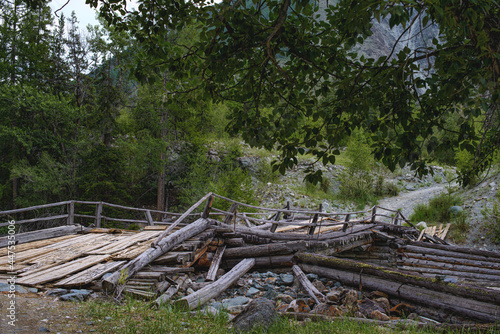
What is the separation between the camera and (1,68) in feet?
63.1

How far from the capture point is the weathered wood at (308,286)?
5887 millimetres

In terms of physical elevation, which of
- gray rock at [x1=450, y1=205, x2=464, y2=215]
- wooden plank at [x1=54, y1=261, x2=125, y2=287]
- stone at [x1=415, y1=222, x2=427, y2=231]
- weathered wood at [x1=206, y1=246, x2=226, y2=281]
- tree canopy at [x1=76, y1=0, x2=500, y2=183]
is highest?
tree canopy at [x1=76, y1=0, x2=500, y2=183]

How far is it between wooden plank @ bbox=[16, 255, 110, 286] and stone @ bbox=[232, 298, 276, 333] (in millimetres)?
3903

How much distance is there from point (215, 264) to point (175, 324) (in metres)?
3.89

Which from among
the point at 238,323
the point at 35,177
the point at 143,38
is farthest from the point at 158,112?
the point at 238,323

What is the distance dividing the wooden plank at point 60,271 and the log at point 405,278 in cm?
505

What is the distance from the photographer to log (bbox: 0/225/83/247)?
26.2 ft

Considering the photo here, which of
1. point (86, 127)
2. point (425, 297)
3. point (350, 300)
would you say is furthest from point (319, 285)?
point (86, 127)

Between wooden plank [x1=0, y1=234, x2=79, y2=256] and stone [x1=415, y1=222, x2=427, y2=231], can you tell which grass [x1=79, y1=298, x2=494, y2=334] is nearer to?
wooden plank [x1=0, y1=234, x2=79, y2=256]

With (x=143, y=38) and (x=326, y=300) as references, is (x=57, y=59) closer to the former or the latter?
(x=143, y=38)

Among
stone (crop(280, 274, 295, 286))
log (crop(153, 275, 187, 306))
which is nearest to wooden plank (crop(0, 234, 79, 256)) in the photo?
log (crop(153, 275, 187, 306))

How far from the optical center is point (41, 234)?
8.81 meters

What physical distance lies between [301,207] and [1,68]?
2258 centimetres

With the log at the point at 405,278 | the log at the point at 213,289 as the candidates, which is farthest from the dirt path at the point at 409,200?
the log at the point at 213,289
